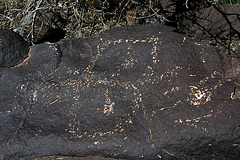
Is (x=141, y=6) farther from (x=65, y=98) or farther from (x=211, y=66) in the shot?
(x=65, y=98)

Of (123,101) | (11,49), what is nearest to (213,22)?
(123,101)

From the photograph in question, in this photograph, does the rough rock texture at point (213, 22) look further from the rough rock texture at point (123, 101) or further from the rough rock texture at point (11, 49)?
the rough rock texture at point (11, 49)

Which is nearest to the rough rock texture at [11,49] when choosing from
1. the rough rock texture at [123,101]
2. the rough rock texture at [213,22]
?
the rough rock texture at [123,101]

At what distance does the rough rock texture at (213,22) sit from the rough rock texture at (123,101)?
689 mm

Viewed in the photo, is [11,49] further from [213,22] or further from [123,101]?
[213,22]

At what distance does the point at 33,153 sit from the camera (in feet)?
5.66

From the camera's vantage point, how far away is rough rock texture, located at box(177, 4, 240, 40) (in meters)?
2.68

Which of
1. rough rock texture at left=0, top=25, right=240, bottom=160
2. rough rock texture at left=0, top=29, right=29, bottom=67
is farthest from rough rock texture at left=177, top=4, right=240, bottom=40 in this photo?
rough rock texture at left=0, top=29, right=29, bottom=67

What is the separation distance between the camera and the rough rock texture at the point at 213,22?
8.80ft

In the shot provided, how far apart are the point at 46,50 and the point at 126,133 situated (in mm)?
1101

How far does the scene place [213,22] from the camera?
2.73 meters

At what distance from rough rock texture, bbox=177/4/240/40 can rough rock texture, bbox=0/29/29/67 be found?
5.65 ft

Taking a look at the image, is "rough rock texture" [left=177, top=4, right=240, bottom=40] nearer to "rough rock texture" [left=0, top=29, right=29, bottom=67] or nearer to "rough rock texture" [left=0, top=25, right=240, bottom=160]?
"rough rock texture" [left=0, top=25, right=240, bottom=160]

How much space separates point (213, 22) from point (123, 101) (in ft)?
4.96
